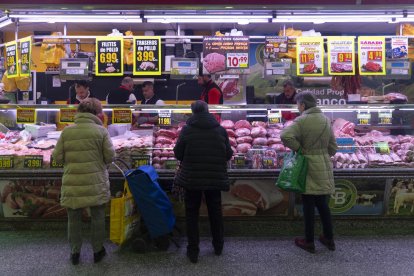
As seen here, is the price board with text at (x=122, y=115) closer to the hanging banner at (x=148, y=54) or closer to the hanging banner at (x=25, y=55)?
the hanging banner at (x=148, y=54)

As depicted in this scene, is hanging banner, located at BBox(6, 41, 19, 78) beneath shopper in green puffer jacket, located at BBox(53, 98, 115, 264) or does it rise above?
above

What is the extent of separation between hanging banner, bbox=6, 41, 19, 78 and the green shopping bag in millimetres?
3803

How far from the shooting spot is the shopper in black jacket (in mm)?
4070

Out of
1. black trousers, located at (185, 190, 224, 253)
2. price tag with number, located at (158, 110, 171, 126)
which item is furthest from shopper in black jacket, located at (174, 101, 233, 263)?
price tag with number, located at (158, 110, 171, 126)

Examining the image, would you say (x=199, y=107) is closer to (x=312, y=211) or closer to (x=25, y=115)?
(x=312, y=211)

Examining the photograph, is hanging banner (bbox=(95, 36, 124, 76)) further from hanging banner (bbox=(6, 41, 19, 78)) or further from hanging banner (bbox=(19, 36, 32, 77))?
hanging banner (bbox=(6, 41, 19, 78))

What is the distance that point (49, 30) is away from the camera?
10.8m

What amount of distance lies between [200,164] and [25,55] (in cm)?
301

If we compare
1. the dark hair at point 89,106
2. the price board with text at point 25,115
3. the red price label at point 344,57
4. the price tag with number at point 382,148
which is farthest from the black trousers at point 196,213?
the red price label at point 344,57

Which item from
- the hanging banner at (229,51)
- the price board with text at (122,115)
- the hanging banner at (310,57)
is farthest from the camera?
the hanging banner at (310,57)

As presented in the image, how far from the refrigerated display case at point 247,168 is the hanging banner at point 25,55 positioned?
659 mm

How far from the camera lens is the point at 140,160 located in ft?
15.6

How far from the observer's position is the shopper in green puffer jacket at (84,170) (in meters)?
3.96

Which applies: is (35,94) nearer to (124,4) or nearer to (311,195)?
(124,4)
